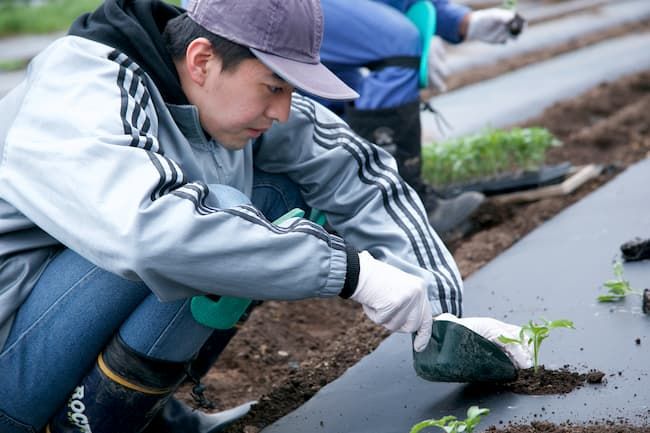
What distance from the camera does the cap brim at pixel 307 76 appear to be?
2174 millimetres

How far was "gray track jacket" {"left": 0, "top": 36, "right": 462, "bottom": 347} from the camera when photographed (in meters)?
1.96

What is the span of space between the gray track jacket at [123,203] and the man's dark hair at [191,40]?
0.13 m

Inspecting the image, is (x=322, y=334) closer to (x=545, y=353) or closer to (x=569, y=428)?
(x=545, y=353)

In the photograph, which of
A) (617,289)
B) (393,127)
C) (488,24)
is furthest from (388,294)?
(488,24)

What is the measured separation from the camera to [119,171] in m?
1.98

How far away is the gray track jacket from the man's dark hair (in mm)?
134

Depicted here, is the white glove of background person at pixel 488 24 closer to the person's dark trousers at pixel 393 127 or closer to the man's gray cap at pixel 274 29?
the person's dark trousers at pixel 393 127

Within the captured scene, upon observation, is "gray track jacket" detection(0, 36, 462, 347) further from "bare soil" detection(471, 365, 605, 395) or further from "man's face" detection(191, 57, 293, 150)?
"bare soil" detection(471, 365, 605, 395)

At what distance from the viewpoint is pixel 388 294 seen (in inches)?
84.9

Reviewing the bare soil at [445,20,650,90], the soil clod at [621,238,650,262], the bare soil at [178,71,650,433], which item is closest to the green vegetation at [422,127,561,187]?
the bare soil at [178,71,650,433]

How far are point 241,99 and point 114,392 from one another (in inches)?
28.4

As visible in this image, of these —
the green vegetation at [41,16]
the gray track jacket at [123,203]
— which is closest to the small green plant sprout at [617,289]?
the gray track jacket at [123,203]

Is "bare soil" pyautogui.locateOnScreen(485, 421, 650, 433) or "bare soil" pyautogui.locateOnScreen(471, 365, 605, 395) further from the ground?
"bare soil" pyautogui.locateOnScreen(485, 421, 650, 433)

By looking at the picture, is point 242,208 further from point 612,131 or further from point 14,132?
point 612,131
